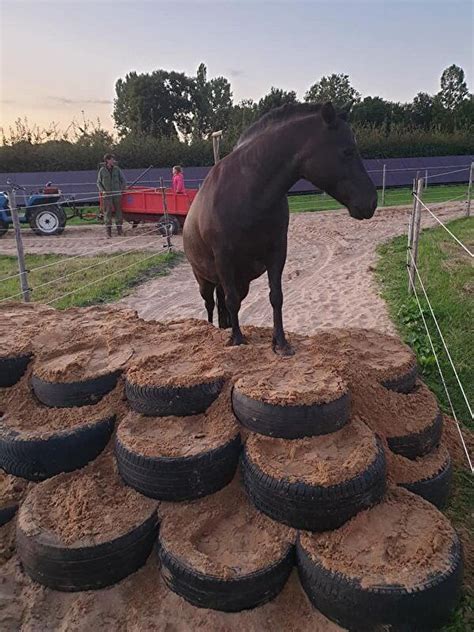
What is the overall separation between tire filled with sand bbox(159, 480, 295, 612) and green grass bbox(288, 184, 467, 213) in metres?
16.9

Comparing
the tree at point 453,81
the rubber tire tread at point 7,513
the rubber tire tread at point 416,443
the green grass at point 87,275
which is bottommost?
the rubber tire tread at point 7,513

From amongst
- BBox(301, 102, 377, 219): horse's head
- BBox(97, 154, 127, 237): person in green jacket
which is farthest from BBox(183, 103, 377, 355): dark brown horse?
BBox(97, 154, 127, 237): person in green jacket

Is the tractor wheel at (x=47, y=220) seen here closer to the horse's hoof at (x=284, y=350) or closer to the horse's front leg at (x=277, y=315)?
the horse's front leg at (x=277, y=315)

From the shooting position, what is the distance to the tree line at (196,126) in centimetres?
2655

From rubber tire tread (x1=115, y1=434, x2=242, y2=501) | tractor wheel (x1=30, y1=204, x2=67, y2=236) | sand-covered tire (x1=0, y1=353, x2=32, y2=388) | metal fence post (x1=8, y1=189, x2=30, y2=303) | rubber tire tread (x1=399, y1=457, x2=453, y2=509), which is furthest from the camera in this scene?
tractor wheel (x1=30, y1=204, x2=67, y2=236)

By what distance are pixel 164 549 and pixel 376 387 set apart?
1535mm

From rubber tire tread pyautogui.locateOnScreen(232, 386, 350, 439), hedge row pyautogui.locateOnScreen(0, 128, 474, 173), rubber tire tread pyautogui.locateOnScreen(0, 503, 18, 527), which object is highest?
hedge row pyautogui.locateOnScreen(0, 128, 474, 173)

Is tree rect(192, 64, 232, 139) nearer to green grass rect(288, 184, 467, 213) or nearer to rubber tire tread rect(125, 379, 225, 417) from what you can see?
green grass rect(288, 184, 467, 213)

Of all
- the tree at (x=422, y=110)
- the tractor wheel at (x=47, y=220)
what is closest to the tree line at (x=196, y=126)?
the tree at (x=422, y=110)

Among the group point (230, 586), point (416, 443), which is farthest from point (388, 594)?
point (416, 443)

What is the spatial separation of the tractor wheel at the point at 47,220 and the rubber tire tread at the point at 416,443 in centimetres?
1399

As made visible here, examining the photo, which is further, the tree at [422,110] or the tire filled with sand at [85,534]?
the tree at [422,110]

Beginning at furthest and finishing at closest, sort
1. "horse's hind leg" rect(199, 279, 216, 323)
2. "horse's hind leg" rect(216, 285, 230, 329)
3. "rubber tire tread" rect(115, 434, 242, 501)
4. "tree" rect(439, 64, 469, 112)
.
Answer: "tree" rect(439, 64, 469, 112)
"horse's hind leg" rect(199, 279, 216, 323)
"horse's hind leg" rect(216, 285, 230, 329)
"rubber tire tread" rect(115, 434, 242, 501)

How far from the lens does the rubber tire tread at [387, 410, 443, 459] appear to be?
2.84m
